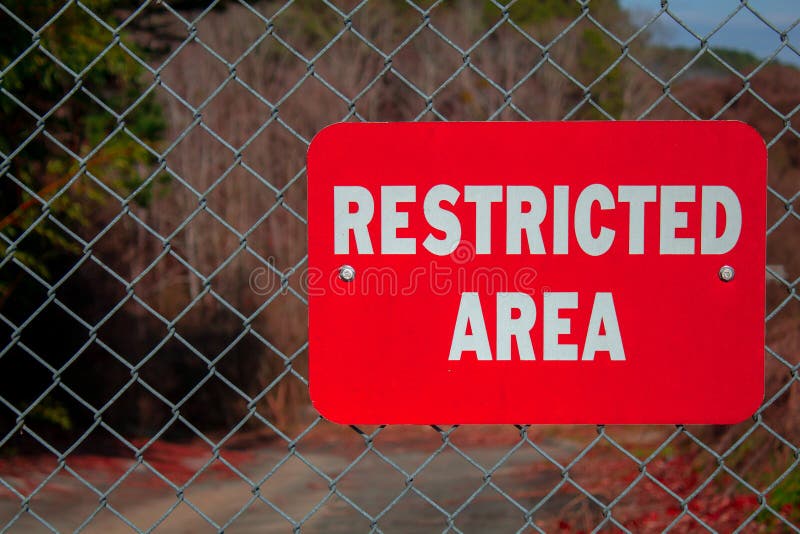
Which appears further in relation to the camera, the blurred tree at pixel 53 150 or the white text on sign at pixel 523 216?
the blurred tree at pixel 53 150

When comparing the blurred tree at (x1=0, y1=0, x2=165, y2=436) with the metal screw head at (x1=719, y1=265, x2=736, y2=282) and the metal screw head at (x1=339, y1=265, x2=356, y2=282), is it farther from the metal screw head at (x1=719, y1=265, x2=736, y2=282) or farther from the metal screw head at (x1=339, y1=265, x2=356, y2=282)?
the metal screw head at (x1=719, y1=265, x2=736, y2=282)

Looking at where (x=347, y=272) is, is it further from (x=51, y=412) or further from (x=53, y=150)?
(x=53, y=150)

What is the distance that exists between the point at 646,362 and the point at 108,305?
271 inches

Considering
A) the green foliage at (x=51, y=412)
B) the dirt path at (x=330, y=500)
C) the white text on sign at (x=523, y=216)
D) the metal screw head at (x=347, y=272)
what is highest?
the white text on sign at (x=523, y=216)

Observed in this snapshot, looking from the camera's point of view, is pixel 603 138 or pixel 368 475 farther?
pixel 368 475

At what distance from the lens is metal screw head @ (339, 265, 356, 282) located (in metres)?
1.57

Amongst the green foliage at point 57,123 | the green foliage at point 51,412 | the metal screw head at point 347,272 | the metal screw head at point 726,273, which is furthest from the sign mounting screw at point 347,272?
the green foliage at point 51,412

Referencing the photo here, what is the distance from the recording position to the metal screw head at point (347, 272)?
1.57m

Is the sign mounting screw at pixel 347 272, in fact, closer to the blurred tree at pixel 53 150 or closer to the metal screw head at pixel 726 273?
the metal screw head at pixel 726 273

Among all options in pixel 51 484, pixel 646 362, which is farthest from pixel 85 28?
pixel 646 362

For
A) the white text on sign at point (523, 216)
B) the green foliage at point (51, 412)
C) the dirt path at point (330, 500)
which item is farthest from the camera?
the green foliage at point (51, 412)

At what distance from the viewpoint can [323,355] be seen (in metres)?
1.59

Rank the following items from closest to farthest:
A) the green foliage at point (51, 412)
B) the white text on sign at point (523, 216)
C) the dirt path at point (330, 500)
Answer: the white text on sign at point (523, 216) < the dirt path at point (330, 500) < the green foliage at point (51, 412)

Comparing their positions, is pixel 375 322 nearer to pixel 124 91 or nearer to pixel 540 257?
pixel 540 257
